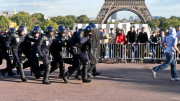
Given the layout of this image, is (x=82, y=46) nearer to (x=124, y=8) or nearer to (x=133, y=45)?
(x=133, y=45)

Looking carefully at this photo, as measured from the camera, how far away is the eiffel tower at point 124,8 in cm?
6831

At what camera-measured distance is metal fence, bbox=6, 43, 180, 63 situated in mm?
14586

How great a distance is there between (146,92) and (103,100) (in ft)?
4.72

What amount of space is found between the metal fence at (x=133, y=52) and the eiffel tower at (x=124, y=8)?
53448mm

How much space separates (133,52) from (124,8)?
58611 mm

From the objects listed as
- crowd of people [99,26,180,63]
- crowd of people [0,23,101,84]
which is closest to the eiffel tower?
crowd of people [99,26,180,63]

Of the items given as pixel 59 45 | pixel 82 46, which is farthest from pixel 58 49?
pixel 82 46

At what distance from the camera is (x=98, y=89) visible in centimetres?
779

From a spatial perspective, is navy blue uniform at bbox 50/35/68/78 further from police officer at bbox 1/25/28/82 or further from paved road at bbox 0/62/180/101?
police officer at bbox 1/25/28/82

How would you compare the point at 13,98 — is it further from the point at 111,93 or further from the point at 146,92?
the point at 146,92

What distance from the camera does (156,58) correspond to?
47.9 feet

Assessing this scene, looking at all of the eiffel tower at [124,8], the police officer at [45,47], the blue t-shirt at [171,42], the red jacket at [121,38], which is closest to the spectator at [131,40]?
the red jacket at [121,38]

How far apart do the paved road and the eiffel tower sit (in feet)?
194

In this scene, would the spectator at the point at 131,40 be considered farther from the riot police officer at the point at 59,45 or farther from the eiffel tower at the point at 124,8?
the eiffel tower at the point at 124,8
